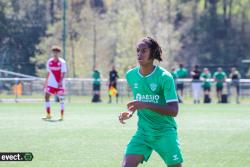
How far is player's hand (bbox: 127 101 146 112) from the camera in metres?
7.74

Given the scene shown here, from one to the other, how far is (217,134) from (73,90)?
2681 centimetres

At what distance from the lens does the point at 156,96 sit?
8.20m

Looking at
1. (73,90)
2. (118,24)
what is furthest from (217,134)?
(118,24)

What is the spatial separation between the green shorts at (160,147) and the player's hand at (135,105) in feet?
1.76

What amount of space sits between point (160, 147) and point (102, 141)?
7.19 metres

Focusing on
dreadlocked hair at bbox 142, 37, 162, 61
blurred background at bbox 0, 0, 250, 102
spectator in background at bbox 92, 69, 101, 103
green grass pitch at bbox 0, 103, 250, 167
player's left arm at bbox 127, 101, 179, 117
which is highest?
blurred background at bbox 0, 0, 250, 102

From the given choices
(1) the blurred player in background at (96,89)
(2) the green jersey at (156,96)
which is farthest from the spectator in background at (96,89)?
(2) the green jersey at (156,96)

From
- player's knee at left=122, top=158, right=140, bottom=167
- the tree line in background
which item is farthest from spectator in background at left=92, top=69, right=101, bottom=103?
player's knee at left=122, top=158, right=140, bottom=167

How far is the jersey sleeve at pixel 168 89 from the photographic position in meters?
8.08

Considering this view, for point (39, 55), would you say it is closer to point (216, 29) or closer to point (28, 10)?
point (28, 10)

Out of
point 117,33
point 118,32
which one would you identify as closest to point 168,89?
point 118,32

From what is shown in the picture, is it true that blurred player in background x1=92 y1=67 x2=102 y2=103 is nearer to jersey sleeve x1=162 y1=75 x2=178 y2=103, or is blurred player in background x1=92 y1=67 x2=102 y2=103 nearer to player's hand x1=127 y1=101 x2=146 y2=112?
jersey sleeve x1=162 y1=75 x2=178 y2=103

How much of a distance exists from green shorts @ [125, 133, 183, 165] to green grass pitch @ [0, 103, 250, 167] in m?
3.45

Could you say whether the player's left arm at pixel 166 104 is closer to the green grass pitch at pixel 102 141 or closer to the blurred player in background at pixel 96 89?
the green grass pitch at pixel 102 141
